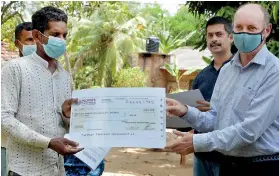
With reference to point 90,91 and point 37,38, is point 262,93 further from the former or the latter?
point 37,38

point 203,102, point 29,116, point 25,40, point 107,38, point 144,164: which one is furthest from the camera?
point 107,38

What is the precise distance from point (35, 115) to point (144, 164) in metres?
6.29

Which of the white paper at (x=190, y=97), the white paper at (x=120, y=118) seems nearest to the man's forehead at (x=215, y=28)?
the white paper at (x=190, y=97)

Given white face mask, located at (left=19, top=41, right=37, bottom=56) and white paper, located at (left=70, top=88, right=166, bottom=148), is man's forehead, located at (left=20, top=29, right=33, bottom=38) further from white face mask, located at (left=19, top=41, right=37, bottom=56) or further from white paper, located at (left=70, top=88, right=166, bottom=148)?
white paper, located at (left=70, top=88, right=166, bottom=148)

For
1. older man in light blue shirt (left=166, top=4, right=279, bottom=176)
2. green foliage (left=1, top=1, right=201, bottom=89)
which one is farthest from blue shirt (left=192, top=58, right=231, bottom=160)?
green foliage (left=1, top=1, right=201, bottom=89)

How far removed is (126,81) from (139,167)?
960 cm

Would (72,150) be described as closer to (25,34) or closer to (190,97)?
(190,97)

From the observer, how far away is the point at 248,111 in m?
2.17

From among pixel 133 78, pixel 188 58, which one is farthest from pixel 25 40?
pixel 188 58

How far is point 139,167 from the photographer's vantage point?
26.5 feet

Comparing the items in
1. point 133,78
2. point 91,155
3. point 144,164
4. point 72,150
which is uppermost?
point 72,150

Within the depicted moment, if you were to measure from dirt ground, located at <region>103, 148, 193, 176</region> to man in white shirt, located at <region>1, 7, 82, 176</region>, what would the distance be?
4.87 metres

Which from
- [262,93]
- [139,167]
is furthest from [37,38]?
[139,167]

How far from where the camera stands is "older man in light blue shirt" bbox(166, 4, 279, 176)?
2135mm
